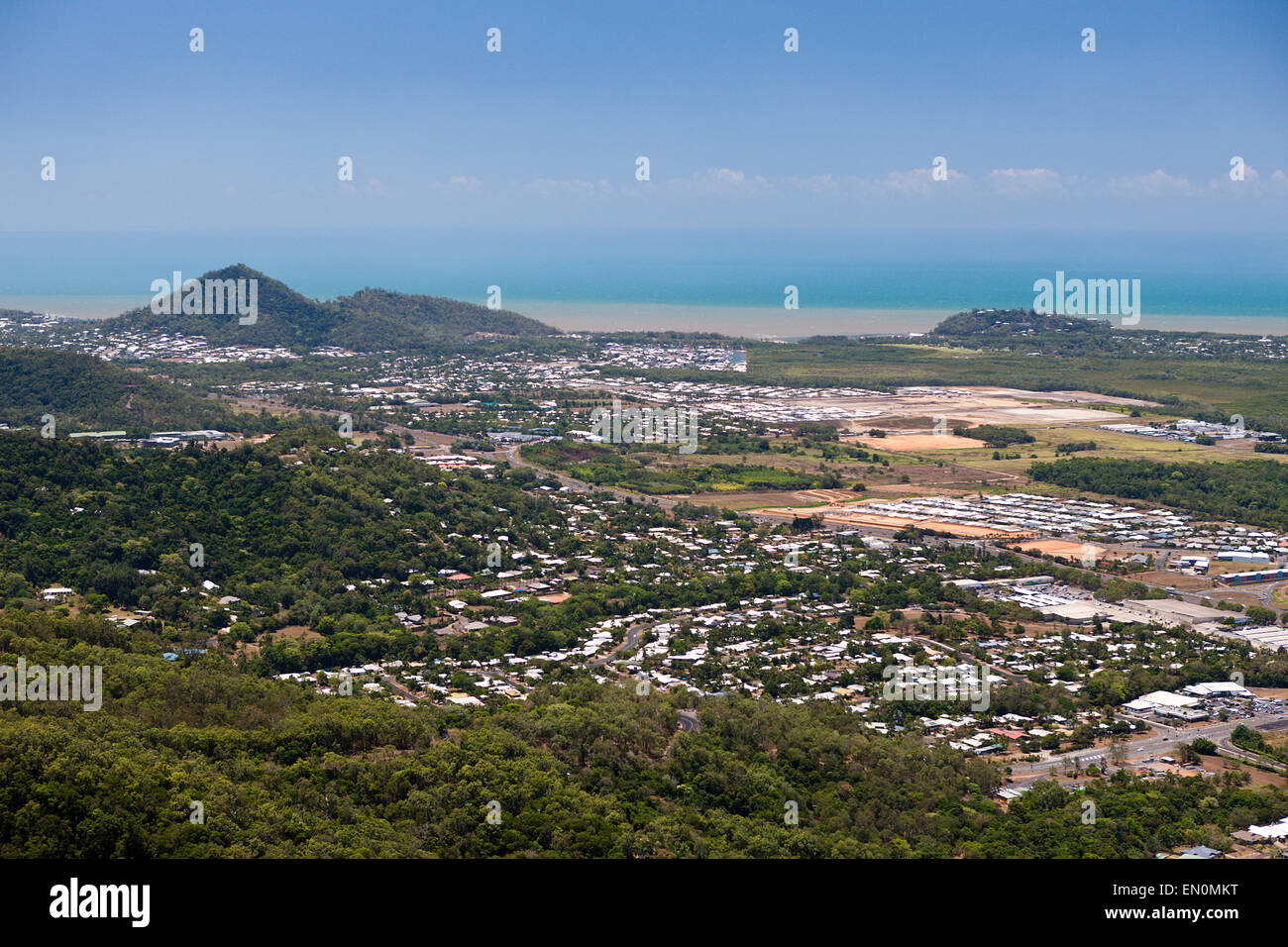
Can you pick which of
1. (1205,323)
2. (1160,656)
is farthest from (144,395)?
(1205,323)

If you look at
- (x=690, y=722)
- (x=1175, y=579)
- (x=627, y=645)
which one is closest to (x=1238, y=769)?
(x=690, y=722)

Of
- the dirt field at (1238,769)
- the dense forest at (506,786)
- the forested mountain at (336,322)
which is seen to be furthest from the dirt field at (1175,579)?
the forested mountain at (336,322)

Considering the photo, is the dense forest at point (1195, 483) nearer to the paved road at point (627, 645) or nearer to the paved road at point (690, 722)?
the paved road at point (627, 645)

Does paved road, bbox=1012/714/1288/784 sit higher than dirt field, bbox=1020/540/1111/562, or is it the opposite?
dirt field, bbox=1020/540/1111/562

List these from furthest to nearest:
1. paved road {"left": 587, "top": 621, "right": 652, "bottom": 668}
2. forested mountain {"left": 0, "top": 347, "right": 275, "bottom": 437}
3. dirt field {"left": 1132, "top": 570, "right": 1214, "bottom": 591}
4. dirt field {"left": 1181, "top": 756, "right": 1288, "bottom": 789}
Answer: forested mountain {"left": 0, "top": 347, "right": 275, "bottom": 437}
dirt field {"left": 1132, "top": 570, "right": 1214, "bottom": 591}
paved road {"left": 587, "top": 621, "right": 652, "bottom": 668}
dirt field {"left": 1181, "top": 756, "right": 1288, "bottom": 789}

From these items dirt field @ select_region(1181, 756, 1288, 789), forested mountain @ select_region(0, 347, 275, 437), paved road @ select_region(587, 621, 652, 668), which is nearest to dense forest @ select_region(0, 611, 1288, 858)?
dirt field @ select_region(1181, 756, 1288, 789)

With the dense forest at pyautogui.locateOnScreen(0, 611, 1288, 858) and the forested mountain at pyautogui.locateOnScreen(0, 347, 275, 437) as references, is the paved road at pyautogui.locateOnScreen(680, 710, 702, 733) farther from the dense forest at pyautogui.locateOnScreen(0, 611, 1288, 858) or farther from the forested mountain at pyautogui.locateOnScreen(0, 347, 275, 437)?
the forested mountain at pyautogui.locateOnScreen(0, 347, 275, 437)
